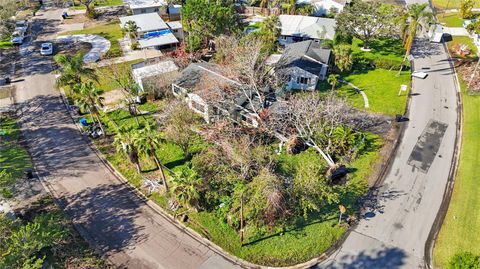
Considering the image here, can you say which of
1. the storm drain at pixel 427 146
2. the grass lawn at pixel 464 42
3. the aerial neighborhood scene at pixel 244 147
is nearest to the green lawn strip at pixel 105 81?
the aerial neighborhood scene at pixel 244 147

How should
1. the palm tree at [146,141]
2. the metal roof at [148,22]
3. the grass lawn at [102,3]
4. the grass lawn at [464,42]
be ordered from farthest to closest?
1. the grass lawn at [102,3]
2. the metal roof at [148,22]
3. the grass lawn at [464,42]
4. the palm tree at [146,141]

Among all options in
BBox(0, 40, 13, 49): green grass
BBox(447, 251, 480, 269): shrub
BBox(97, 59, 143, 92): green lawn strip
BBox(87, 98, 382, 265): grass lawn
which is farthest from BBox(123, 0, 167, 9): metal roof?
BBox(447, 251, 480, 269): shrub

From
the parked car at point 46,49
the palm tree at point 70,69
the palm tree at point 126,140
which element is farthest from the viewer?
the parked car at point 46,49

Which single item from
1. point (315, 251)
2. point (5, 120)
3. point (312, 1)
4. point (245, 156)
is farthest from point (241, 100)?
point (312, 1)

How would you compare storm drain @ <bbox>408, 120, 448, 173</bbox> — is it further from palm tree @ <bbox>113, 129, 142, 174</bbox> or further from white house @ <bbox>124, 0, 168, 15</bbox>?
white house @ <bbox>124, 0, 168, 15</bbox>

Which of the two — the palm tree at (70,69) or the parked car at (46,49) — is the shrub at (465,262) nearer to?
the palm tree at (70,69)

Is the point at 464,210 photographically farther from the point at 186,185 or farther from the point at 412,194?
the point at 186,185

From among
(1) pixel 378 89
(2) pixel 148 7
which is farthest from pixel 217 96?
(2) pixel 148 7
